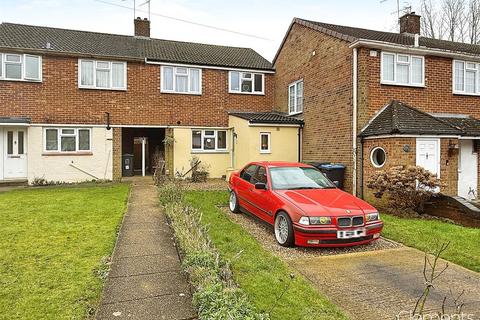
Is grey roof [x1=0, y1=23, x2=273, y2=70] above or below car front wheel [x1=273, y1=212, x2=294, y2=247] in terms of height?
above

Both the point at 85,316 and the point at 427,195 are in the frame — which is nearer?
the point at 85,316

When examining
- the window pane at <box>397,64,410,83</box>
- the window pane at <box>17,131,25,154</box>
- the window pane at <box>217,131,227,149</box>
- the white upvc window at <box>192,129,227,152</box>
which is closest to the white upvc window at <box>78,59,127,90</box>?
the window pane at <box>17,131,25,154</box>

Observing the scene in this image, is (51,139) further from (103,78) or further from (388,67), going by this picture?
(388,67)

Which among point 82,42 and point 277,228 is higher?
point 82,42

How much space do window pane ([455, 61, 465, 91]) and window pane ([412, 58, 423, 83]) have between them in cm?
189

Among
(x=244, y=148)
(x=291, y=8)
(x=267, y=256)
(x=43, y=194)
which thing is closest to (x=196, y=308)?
(x=267, y=256)

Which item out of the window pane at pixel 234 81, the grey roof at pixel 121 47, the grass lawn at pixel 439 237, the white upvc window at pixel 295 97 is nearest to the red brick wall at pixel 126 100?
the window pane at pixel 234 81

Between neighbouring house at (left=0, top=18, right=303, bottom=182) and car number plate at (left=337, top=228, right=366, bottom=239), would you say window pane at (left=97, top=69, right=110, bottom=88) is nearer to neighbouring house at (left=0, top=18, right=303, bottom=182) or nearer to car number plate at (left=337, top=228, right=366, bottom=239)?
neighbouring house at (left=0, top=18, right=303, bottom=182)

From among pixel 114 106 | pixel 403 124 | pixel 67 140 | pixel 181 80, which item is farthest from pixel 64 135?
pixel 403 124

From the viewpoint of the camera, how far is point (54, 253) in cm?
507

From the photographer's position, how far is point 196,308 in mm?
3451

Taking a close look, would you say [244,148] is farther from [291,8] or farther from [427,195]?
[291,8]

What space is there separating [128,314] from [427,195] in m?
8.33

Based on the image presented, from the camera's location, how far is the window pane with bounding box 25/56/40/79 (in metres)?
14.0
